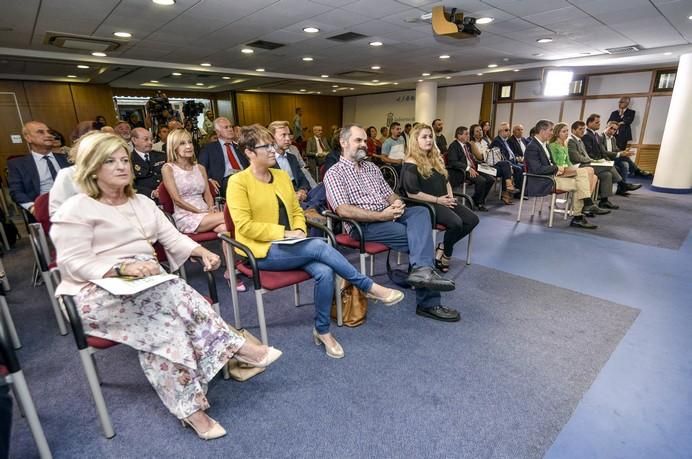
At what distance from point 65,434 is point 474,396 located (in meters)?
1.90

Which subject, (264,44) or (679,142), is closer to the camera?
(264,44)

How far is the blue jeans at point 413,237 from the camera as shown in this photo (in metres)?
2.46

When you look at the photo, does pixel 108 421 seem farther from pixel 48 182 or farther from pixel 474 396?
pixel 48 182

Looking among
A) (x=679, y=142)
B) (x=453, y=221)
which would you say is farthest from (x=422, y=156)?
(x=679, y=142)

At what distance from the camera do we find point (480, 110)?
37.1ft

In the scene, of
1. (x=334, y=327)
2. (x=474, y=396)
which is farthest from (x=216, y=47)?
(x=474, y=396)

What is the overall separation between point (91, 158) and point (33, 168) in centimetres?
242

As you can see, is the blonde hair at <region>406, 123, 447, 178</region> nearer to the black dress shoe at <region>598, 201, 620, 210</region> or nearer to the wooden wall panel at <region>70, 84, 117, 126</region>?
the black dress shoe at <region>598, 201, 620, 210</region>

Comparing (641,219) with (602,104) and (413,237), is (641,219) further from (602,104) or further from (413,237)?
(602,104)

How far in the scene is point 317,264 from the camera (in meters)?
2.09

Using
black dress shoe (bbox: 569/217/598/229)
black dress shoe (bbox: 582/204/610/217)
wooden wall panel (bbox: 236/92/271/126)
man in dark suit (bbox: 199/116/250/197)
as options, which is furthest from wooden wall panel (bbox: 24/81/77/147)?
black dress shoe (bbox: 582/204/610/217)

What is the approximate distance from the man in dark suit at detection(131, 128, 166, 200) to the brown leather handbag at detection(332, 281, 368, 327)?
7.94ft

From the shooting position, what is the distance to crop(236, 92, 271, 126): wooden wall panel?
1238 centimetres

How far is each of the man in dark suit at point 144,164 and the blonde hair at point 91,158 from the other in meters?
2.16
